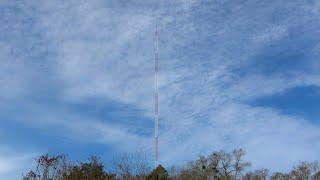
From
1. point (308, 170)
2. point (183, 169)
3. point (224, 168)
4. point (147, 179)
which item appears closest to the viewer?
point (147, 179)

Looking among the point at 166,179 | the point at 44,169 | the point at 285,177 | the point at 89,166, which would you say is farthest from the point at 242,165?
the point at 44,169

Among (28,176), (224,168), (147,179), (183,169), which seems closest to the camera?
(28,176)

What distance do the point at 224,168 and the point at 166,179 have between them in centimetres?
2020

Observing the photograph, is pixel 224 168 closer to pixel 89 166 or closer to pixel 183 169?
pixel 183 169

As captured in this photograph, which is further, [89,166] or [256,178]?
[256,178]

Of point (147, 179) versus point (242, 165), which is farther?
point (242, 165)

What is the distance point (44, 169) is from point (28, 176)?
4.21 feet

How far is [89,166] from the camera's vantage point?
1705 inches

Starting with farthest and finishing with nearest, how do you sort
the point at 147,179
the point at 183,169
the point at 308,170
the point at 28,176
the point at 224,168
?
the point at 308,170
the point at 224,168
the point at 183,169
the point at 147,179
the point at 28,176

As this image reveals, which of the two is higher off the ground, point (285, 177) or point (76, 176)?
point (285, 177)

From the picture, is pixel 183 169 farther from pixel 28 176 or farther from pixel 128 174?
pixel 28 176

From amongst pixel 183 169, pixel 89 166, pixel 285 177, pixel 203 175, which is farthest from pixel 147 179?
pixel 285 177

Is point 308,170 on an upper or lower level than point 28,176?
upper

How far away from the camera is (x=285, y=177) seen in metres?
65.9
